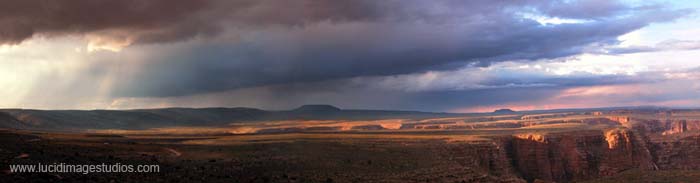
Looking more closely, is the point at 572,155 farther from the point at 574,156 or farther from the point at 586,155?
the point at 586,155

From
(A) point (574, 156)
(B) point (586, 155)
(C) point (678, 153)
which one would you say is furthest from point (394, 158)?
(C) point (678, 153)

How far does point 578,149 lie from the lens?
2995 inches

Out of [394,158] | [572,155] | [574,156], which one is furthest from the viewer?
[572,155]

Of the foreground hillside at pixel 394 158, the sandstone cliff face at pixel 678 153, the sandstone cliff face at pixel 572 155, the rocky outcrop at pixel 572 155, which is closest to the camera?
the foreground hillside at pixel 394 158

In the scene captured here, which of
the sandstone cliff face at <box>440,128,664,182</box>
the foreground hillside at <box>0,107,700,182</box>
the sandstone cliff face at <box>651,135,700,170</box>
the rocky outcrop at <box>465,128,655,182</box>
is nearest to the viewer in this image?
the foreground hillside at <box>0,107,700,182</box>

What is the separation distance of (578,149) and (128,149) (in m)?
56.8

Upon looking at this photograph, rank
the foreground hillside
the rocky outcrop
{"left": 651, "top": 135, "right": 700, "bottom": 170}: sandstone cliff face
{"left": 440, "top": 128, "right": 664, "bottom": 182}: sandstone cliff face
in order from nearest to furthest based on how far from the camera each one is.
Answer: the foreground hillside, {"left": 440, "top": 128, "right": 664, "bottom": 182}: sandstone cliff face, the rocky outcrop, {"left": 651, "top": 135, "right": 700, "bottom": 170}: sandstone cliff face

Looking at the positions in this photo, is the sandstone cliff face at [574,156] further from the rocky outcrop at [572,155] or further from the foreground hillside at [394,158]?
the foreground hillside at [394,158]

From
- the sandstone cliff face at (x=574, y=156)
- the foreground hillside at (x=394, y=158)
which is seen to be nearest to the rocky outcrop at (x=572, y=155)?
the sandstone cliff face at (x=574, y=156)

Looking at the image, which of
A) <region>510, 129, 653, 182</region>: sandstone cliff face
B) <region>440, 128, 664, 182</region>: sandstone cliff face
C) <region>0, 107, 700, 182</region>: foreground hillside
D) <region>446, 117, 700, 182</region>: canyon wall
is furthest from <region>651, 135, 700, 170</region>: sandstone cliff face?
<region>510, 129, 653, 182</region>: sandstone cliff face

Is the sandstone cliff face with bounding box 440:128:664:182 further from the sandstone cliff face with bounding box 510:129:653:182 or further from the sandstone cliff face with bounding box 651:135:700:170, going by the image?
the sandstone cliff face with bounding box 651:135:700:170

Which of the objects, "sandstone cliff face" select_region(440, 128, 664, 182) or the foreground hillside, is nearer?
the foreground hillside

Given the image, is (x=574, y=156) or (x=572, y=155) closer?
(x=574, y=156)

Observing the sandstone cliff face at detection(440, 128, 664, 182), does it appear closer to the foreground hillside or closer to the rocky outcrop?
the rocky outcrop
